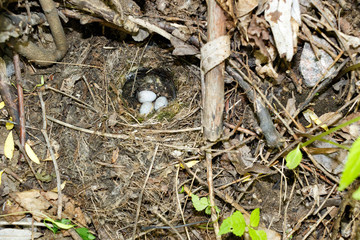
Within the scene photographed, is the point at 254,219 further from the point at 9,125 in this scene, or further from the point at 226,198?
the point at 9,125

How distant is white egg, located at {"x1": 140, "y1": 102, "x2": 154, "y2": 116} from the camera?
275 centimetres

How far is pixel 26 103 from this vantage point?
2320mm

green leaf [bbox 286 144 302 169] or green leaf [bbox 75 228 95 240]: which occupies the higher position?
green leaf [bbox 286 144 302 169]

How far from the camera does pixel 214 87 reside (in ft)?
6.78

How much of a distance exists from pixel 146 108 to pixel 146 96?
12cm

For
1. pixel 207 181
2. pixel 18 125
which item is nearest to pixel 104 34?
pixel 18 125

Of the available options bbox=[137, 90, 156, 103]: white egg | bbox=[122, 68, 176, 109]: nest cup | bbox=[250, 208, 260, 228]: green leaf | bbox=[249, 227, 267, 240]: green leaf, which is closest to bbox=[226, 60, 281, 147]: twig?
bbox=[250, 208, 260, 228]: green leaf

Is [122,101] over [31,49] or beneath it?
beneath

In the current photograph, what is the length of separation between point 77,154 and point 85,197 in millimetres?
303

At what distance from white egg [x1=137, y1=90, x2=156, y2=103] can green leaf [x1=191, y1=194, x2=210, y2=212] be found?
1064 mm

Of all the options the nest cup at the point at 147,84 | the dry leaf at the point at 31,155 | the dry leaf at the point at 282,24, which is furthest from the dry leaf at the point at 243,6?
the dry leaf at the point at 31,155

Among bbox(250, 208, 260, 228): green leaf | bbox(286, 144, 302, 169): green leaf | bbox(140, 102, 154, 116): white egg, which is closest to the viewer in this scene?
bbox(286, 144, 302, 169): green leaf

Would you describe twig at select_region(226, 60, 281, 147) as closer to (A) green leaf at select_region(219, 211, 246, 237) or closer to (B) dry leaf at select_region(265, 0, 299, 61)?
(B) dry leaf at select_region(265, 0, 299, 61)

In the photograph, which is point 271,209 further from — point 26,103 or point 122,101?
point 26,103
